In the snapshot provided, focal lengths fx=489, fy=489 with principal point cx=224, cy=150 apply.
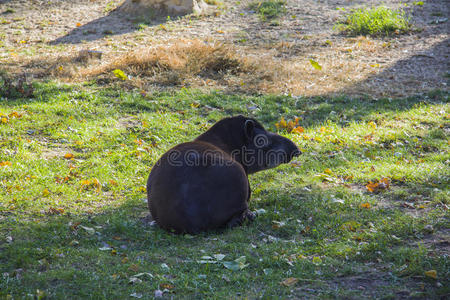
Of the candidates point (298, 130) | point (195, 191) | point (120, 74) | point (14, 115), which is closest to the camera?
point (195, 191)

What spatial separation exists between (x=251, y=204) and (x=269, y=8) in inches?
481

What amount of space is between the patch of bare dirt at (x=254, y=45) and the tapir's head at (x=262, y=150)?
15.7ft

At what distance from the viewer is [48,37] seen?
578 inches

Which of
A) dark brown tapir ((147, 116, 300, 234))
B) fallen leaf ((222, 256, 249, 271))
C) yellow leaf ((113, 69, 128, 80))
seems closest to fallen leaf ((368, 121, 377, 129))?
dark brown tapir ((147, 116, 300, 234))

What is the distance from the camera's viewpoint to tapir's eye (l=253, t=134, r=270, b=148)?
6.81 m

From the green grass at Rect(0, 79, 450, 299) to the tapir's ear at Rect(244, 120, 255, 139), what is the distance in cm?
86

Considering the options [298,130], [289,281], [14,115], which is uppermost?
[14,115]

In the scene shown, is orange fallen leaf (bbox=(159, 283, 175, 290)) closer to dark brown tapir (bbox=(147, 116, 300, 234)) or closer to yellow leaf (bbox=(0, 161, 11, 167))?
dark brown tapir (bbox=(147, 116, 300, 234))

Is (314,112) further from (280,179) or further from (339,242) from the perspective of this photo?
(339,242)

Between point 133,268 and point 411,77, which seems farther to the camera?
point 411,77

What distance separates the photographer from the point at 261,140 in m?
6.86

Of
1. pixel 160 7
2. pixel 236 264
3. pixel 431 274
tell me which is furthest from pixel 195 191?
pixel 160 7

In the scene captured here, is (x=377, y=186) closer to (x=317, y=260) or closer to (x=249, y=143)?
(x=249, y=143)

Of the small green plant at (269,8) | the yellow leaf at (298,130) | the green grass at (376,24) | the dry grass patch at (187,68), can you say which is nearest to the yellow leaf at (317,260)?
the yellow leaf at (298,130)
